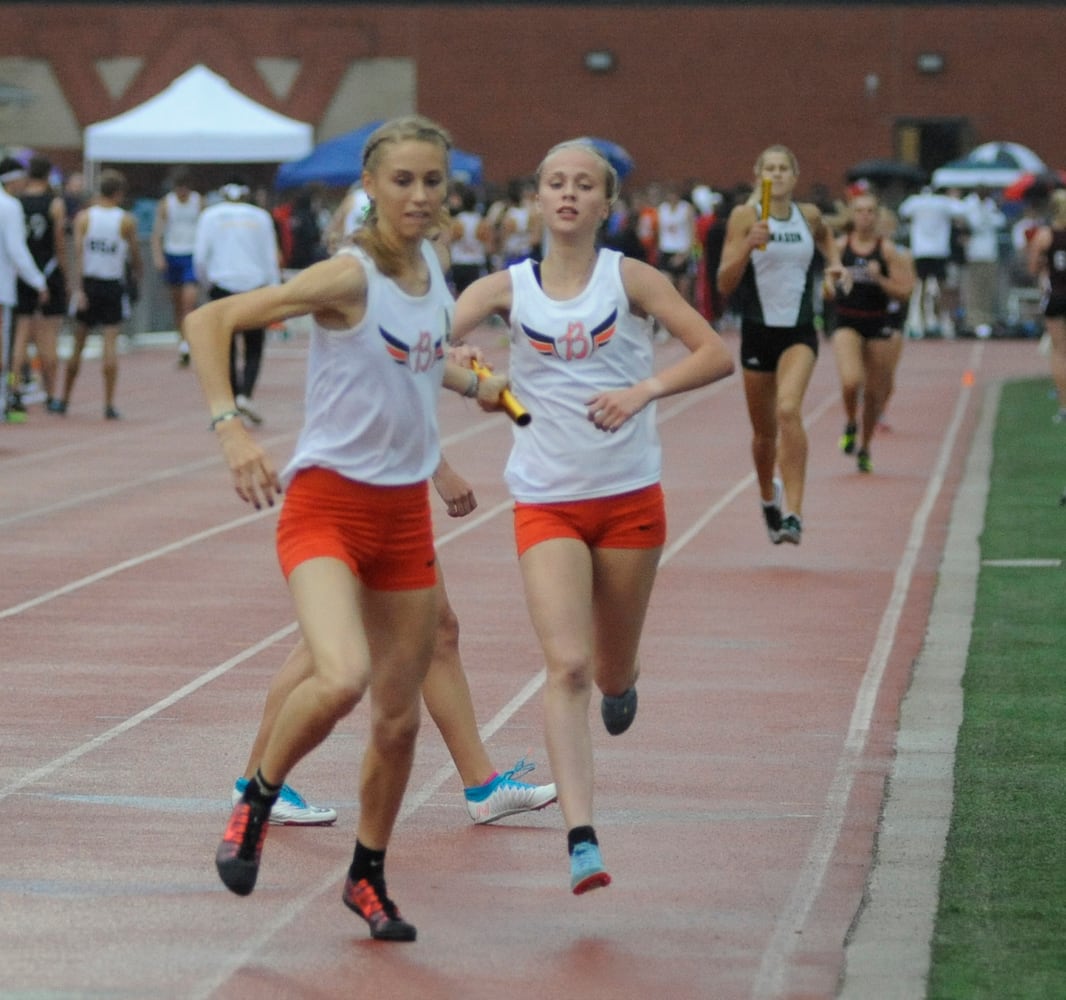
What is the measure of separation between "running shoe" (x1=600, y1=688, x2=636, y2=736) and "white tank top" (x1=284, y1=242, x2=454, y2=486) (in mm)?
1455

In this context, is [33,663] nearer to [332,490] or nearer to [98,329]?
[332,490]

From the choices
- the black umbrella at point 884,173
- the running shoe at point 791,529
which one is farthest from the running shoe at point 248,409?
the black umbrella at point 884,173

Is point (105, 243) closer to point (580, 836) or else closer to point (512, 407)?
point (512, 407)

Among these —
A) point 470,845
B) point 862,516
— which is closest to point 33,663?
point 470,845

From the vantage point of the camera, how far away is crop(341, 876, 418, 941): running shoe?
5.66 m

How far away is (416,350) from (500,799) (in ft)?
5.99

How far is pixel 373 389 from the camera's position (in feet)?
18.2

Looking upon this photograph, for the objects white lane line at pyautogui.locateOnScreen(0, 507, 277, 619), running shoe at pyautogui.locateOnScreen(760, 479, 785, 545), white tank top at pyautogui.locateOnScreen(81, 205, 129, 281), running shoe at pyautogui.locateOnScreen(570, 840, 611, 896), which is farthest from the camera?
white tank top at pyautogui.locateOnScreen(81, 205, 129, 281)

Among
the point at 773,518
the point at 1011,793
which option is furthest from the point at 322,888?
the point at 773,518

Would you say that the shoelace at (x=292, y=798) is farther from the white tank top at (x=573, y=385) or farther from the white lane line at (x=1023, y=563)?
the white lane line at (x=1023, y=563)

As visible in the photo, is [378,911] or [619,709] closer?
[378,911]

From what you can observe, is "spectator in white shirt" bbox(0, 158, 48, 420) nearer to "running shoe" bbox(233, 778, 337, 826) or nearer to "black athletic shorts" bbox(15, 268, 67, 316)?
"black athletic shorts" bbox(15, 268, 67, 316)

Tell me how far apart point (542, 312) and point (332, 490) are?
Result: 1.11 metres

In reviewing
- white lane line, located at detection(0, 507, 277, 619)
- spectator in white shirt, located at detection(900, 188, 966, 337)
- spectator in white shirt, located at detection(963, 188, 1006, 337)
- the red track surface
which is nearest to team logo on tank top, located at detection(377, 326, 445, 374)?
the red track surface
